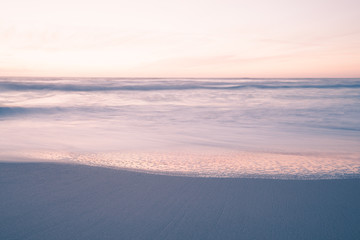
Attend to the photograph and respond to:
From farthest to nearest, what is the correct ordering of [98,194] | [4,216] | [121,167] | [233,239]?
1. [121,167]
2. [98,194]
3. [4,216]
4. [233,239]

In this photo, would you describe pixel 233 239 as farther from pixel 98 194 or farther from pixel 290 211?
pixel 98 194

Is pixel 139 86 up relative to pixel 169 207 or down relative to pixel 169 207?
up

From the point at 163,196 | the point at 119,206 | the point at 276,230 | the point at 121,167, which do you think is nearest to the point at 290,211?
the point at 276,230

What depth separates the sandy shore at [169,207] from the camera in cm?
195

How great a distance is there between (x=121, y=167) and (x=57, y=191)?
0.88 m

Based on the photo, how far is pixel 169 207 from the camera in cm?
229

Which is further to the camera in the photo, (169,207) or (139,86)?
(139,86)

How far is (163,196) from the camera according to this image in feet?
8.16

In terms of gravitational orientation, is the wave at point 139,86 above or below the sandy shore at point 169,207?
above

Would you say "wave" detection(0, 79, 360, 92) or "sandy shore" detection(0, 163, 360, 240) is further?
"wave" detection(0, 79, 360, 92)

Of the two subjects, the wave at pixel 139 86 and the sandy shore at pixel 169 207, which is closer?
the sandy shore at pixel 169 207

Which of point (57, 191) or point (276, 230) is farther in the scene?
point (57, 191)

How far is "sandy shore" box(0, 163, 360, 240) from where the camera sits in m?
1.95

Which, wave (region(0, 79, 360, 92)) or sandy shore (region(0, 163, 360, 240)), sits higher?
wave (region(0, 79, 360, 92))
